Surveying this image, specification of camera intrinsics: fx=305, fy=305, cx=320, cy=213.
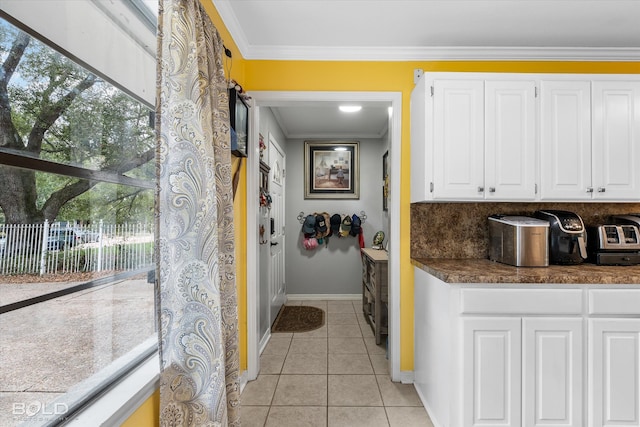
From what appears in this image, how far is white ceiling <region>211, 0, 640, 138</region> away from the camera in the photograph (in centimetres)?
186

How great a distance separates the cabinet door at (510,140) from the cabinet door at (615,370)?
84 centimetres

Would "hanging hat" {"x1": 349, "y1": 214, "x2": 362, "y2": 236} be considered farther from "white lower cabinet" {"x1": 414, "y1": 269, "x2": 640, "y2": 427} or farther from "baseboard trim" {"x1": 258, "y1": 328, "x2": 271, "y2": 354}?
"white lower cabinet" {"x1": 414, "y1": 269, "x2": 640, "y2": 427}

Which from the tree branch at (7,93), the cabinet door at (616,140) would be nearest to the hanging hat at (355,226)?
the cabinet door at (616,140)

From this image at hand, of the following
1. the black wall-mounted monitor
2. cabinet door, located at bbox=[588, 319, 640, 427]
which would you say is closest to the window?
the black wall-mounted monitor

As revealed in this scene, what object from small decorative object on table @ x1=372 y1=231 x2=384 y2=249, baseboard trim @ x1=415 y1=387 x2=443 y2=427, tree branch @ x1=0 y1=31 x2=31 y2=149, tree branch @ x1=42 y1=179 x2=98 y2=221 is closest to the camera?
tree branch @ x1=0 y1=31 x2=31 y2=149

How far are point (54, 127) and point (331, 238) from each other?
3860 mm

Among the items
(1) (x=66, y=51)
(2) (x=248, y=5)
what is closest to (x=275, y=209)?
(2) (x=248, y=5)

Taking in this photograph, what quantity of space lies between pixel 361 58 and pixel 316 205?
2.50 metres

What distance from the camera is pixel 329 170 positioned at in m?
4.57

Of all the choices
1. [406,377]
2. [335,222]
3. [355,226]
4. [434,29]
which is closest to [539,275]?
[406,377]

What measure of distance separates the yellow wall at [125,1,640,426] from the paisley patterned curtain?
3.70 feet

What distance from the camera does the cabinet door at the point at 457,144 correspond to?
6.54 feet

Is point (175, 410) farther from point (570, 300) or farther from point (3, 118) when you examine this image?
point (570, 300)

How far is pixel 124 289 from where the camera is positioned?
3.89ft
